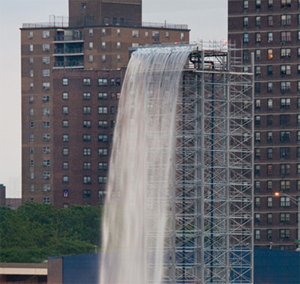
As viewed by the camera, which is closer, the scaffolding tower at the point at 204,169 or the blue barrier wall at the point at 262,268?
the scaffolding tower at the point at 204,169

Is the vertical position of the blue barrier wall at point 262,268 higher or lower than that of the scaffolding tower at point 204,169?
lower

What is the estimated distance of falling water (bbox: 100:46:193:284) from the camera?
133 meters

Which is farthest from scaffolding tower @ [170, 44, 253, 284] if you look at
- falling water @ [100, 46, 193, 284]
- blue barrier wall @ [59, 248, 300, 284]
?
blue barrier wall @ [59, 248, 300, 284]

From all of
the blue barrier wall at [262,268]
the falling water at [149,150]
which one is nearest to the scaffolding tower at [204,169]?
the falling water at [149,150]

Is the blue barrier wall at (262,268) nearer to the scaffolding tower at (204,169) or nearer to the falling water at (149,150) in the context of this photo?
the falling water at (149,150)

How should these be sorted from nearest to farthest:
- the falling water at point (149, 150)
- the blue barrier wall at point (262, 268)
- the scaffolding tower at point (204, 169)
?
1. the falling water at point (149, 150)
2. the scaffolding tower at point (204, 169)
3. the blue barrier wall at point (262, 268)

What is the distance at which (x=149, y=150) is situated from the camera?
136 metres

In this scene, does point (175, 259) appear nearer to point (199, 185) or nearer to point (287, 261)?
point (199, 185)

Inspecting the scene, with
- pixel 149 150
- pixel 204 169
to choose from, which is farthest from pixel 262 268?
pixel 149 150

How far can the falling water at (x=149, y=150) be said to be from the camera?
133 metres

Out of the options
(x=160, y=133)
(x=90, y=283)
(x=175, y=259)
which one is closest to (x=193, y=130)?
(x=160, y=133)

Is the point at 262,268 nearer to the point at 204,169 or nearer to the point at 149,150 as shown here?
the point at 204,169

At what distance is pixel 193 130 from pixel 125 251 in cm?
1786

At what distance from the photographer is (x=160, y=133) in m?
135
